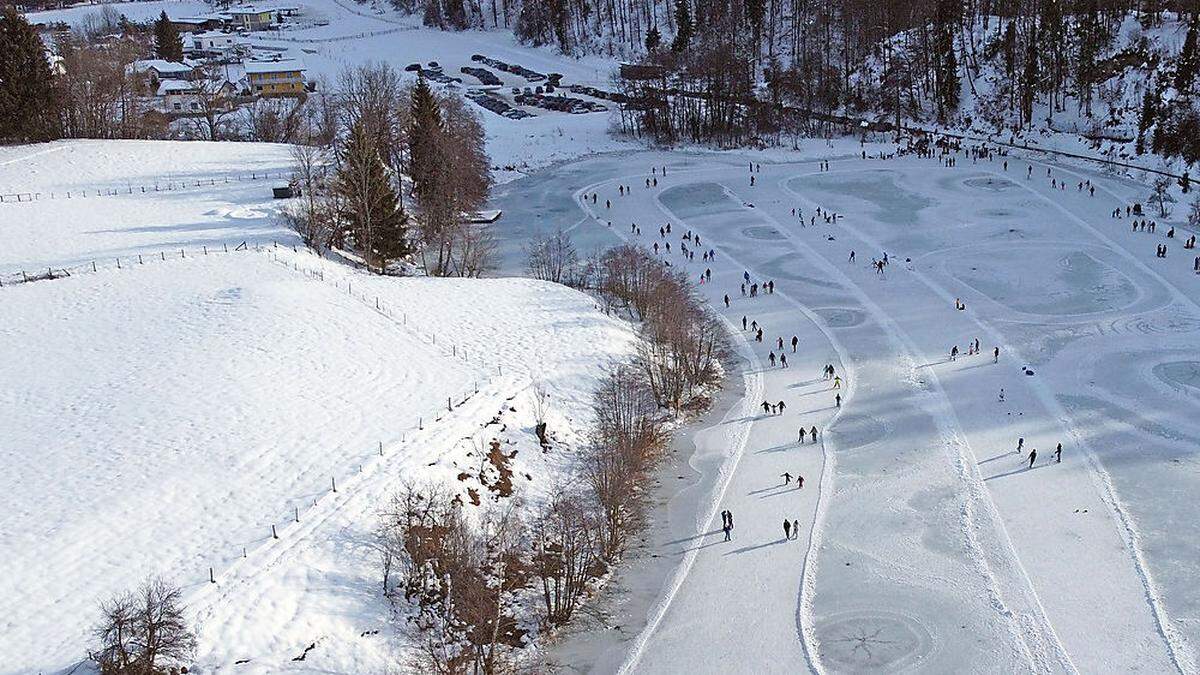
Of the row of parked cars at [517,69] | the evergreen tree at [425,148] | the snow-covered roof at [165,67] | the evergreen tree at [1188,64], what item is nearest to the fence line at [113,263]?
the evergreen tree at [425,148]

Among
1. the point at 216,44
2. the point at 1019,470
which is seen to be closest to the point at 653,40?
the point at 216,44

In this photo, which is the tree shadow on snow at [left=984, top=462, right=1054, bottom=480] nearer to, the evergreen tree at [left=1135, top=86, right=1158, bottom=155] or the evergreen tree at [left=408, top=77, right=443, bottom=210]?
the evergreen tree at [left=408, top=77, right=443, bottom=210]

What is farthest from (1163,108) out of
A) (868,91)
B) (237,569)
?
(237,569)

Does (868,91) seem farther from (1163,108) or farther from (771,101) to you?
(1163,108)

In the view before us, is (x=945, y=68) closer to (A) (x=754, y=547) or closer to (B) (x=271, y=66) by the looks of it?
(B) (x=271, y=66)

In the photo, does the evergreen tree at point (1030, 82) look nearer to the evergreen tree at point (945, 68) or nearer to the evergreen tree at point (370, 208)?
the evergreen tree at point (945, 68)

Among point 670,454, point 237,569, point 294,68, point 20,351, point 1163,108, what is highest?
point 294,68

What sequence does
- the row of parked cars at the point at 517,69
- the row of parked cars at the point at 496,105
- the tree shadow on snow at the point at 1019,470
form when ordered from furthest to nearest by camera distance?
the row of parked cars at the point at 517,69 → the row of parked cars at the point at 496,105 → the tree shadow on snow at the point at 1019,470

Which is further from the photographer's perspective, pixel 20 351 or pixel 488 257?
pixel 488 257
